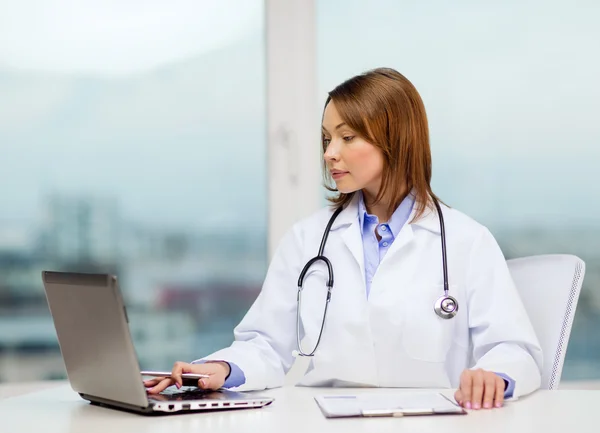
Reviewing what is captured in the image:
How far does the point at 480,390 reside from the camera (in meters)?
1.24

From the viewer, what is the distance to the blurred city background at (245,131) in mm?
2482

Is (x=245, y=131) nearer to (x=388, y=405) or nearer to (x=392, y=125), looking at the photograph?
(x=392, y=125)

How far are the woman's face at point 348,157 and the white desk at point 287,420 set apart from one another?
60 centimetres

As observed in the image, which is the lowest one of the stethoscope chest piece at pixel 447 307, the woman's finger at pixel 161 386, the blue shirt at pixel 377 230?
the woman's finger at pixel 161 386

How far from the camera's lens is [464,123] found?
2.60 metres

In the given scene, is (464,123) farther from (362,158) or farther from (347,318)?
(347,318)

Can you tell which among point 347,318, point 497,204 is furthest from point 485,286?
point 497,204

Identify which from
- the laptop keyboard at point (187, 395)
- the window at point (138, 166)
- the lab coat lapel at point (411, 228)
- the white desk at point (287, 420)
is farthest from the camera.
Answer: the window at point (138, 166)

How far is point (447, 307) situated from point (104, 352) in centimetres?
77

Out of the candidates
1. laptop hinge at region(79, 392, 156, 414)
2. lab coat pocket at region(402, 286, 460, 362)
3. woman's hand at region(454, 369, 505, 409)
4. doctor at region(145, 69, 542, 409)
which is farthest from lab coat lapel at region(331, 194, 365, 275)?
laptop hinge at region(79, 392, 156, 414)

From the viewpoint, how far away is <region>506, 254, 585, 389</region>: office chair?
160cm

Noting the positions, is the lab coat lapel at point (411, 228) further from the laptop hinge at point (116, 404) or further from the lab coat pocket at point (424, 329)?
the laptop hinge at point (116, 404)

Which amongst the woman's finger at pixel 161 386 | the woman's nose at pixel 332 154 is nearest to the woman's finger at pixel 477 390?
the woman's finger at pixel 161 386

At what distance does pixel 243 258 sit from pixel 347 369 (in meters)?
0.99
